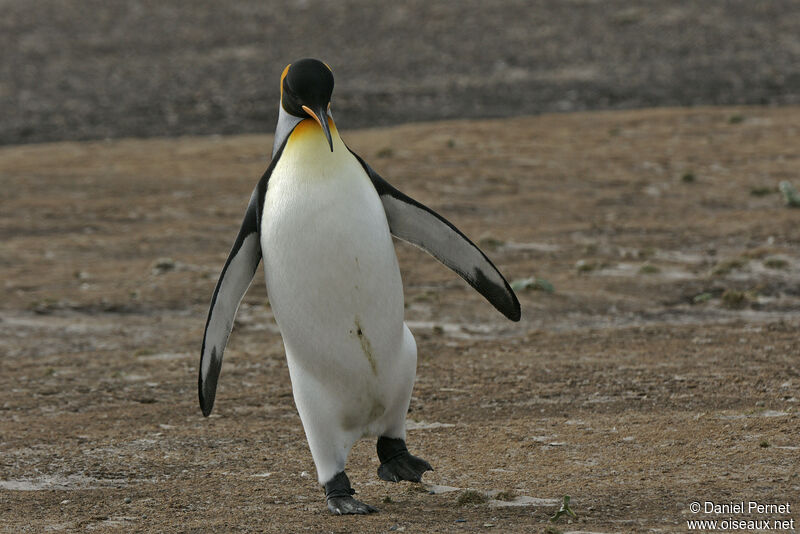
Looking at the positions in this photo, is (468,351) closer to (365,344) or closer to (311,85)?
(365,344)

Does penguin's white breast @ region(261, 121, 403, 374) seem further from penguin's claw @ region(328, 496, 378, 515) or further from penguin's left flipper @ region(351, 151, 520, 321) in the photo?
penguin's claw @ region(328, 496, 378, 515)

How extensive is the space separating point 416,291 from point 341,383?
4390mm

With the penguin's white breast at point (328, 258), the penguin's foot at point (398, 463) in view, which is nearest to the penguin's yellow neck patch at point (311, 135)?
the penguin's white breast at point (328, 258)

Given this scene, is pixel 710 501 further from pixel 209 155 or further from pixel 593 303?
pixel 209 155

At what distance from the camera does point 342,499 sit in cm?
428

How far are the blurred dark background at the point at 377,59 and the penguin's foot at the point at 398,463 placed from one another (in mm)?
13741

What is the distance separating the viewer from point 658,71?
67.3 feet

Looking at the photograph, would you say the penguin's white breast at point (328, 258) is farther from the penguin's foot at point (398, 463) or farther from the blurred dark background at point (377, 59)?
the blurred dark background at point (377, 59)

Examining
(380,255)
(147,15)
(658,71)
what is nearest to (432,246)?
(380,255)

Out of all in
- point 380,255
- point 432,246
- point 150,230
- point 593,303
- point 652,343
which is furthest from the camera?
point 150,230

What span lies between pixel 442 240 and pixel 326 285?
671mm

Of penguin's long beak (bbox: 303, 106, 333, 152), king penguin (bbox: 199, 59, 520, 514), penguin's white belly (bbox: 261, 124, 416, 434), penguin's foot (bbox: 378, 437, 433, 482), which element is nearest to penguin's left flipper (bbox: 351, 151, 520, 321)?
king penguin (bbox: 199, 59, 520, 514)

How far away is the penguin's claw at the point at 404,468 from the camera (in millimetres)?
4602

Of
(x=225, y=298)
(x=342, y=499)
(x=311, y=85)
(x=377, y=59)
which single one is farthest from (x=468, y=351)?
(x=377, y=59)
